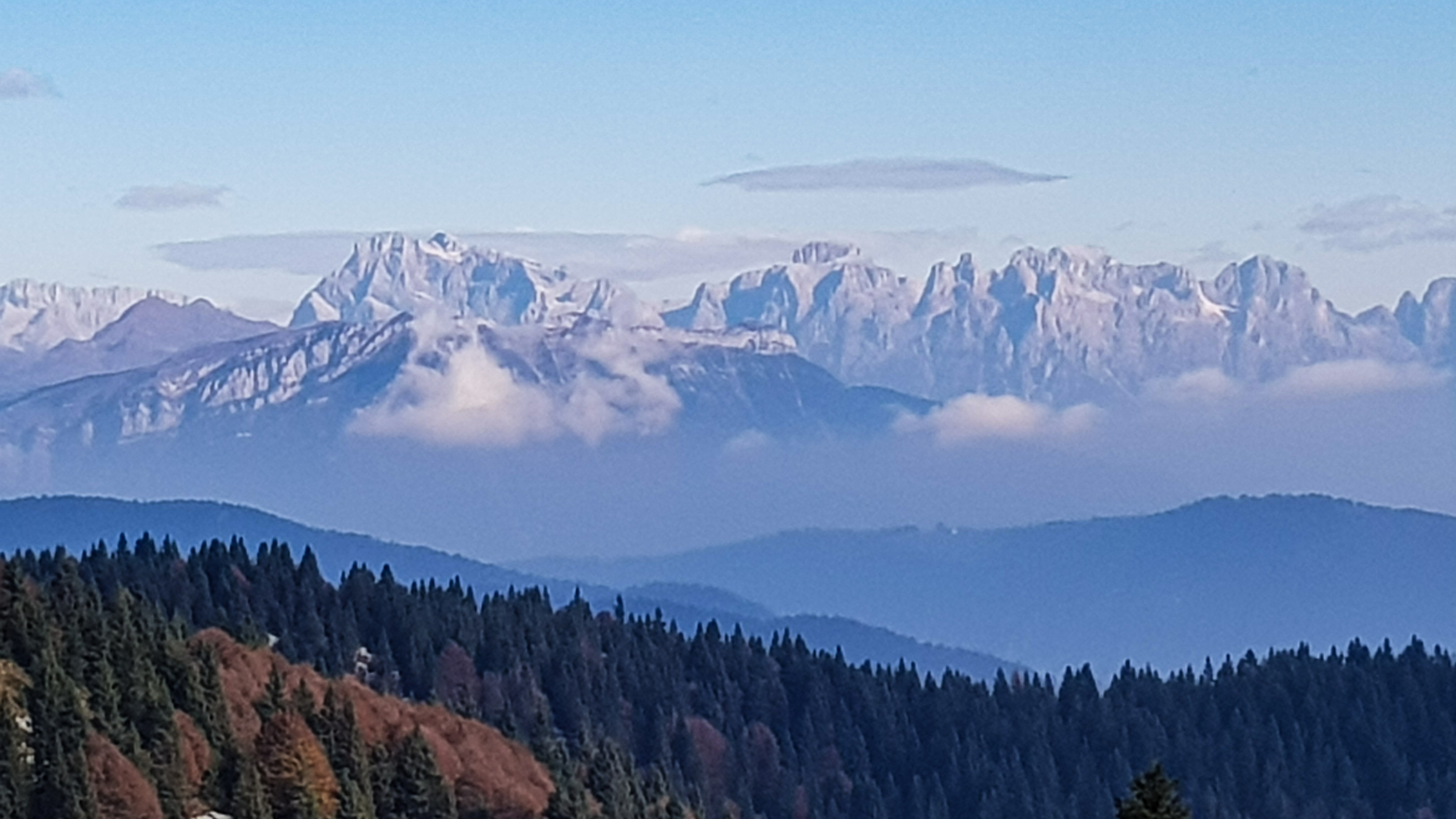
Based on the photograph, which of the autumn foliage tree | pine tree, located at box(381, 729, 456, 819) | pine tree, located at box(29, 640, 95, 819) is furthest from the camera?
pine tree, located at box(381, 729, 456, 819)

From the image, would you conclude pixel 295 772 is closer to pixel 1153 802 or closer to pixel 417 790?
pixel 417 790

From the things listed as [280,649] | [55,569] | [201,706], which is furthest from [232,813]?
[280,649]

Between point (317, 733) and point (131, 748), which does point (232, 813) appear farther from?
point (317, 733)

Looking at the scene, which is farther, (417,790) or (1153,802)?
(417,790)

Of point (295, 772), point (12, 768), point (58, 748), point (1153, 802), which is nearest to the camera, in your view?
point (1153, 802)

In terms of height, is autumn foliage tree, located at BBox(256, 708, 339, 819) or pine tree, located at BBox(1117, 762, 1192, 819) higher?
pine tree, located at BBox(1117, 762, 1192, 819)

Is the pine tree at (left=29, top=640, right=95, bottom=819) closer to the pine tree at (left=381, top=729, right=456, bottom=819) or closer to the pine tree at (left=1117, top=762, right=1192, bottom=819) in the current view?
Result: the pine tree at (left=381, top=729, right=456, bottom=819)

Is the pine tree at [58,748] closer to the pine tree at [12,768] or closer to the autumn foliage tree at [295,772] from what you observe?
the pine tree at [12,768]

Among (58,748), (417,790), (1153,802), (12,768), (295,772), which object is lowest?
(417,790)

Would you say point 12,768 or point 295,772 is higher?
point 12,768

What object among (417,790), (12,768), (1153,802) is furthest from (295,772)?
(1153,802)

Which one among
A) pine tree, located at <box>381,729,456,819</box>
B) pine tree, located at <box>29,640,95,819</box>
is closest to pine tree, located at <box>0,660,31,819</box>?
pine tree, located at <box>29,640,95,819</box>

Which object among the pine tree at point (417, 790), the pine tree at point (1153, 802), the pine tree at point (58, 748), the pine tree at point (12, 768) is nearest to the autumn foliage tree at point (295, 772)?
the pine tree at point (417, 790)

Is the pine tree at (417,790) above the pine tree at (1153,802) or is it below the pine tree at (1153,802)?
below
